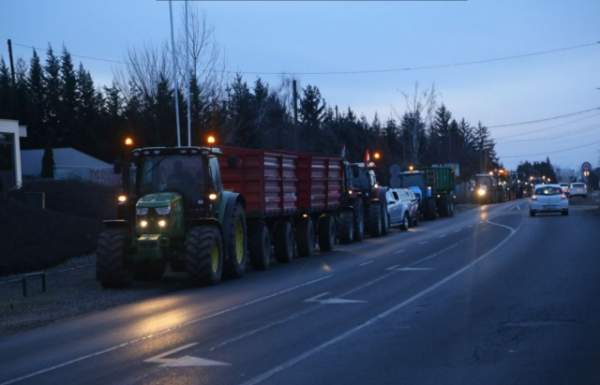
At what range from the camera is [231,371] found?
362 inches

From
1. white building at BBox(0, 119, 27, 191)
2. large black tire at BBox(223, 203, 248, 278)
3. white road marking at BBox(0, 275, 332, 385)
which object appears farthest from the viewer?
white building at BBox(0, 119, 27, 191)

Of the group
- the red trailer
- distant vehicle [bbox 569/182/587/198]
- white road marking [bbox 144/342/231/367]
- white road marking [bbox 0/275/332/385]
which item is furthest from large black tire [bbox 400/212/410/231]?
distant vehicle [bbox 569/182/587/198]

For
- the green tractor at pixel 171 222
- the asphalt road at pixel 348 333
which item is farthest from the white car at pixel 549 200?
the green tractor at pixel 171 222

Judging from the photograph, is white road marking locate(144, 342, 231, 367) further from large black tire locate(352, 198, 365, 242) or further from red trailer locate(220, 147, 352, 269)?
large black tire locate(352, 198, 365, 242)

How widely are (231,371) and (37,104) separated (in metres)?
56.4

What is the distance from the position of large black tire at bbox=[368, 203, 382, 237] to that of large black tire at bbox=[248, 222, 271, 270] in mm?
12513

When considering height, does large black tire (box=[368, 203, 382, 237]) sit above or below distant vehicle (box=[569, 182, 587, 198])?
below

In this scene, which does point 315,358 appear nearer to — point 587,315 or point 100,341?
point 100,341

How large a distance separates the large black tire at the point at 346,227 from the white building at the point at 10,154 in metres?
17.5

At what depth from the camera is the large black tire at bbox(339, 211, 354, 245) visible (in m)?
31.0

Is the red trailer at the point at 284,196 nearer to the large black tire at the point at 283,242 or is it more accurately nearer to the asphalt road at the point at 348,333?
the large black tire at the point at 283,242

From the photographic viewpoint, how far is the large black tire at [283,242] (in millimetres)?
23531

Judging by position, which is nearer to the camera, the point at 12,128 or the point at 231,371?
the point at 231,371

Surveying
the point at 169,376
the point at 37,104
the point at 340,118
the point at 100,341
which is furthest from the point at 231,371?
the point at 340,118
